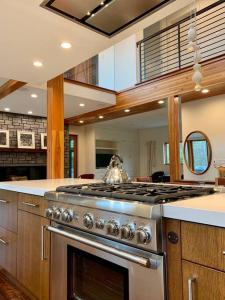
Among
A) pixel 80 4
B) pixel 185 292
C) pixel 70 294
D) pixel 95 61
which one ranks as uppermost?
pixel 95 61

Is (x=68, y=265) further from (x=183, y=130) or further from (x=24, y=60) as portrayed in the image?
(x=183, y=130)

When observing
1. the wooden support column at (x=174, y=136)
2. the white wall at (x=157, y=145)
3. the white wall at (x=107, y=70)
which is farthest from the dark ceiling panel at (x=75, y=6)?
the white wall at (x=157, y=145)

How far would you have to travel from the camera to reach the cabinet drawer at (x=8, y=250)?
2.18 meters

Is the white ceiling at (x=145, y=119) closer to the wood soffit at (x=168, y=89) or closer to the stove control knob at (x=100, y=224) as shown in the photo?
the wood soffit at (x=168, y=89)

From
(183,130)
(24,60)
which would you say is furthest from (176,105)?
(24,60)

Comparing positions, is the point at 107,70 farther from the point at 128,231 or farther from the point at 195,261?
the point at 195,261

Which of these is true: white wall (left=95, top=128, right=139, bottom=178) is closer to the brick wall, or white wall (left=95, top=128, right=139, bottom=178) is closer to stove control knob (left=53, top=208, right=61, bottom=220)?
the brick wall

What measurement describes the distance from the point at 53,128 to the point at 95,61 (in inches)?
143

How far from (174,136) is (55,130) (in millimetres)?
2443

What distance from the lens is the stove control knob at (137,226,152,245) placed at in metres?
1.08

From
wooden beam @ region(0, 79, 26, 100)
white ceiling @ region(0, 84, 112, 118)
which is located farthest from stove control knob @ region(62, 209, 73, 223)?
white ceiling @ region(0, 84, 112, 118)

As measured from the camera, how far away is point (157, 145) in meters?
9.59

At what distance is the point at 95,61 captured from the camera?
6.41 meters

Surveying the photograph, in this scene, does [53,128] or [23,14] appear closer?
[23,14]
